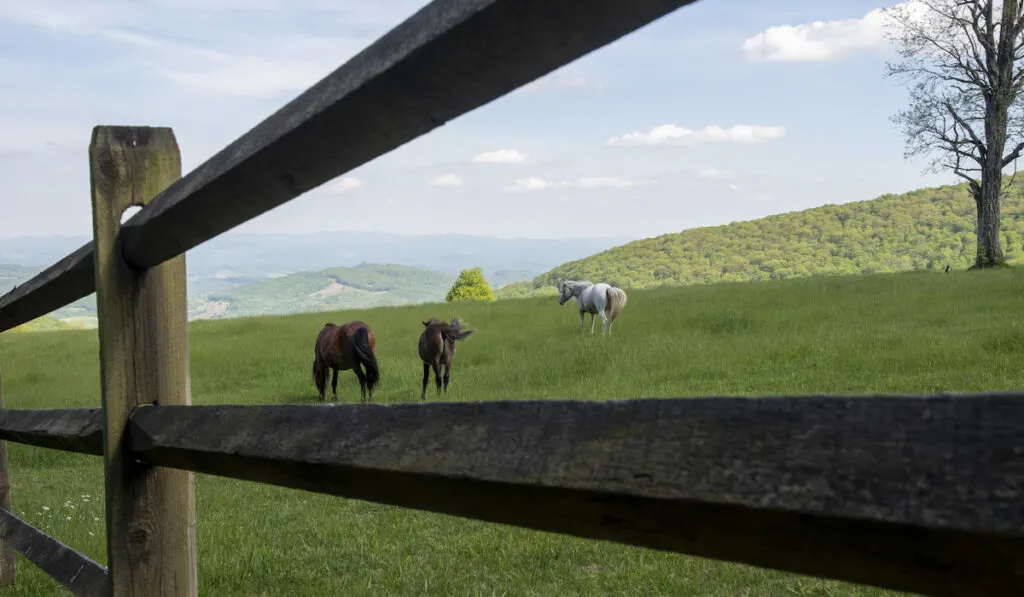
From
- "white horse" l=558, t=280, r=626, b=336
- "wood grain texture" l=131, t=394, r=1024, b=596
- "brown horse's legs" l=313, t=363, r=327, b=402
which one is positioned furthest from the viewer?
"white horse" l=558, t=280, r=626, b=336

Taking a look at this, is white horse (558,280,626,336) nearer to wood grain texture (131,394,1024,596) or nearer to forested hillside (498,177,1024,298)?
wood grain texture (131,394,1024,596)

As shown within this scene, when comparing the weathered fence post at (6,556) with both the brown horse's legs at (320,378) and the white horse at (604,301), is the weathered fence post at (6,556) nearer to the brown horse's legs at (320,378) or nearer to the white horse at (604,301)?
the brown horse's legs at (320,378)

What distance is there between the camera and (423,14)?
44.5 inches

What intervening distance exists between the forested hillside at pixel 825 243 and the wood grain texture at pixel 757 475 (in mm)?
53527

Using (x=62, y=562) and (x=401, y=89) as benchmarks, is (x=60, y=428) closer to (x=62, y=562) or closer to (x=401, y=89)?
(x=62, y=562)

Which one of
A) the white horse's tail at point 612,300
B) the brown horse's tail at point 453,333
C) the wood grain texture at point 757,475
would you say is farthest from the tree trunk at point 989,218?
the wood grain texture at point 757,475

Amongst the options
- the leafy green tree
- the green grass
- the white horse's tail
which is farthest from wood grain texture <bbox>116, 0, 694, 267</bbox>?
the leafy green tree

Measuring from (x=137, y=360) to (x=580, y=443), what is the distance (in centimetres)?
162

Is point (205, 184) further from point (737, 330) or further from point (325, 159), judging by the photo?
point (737, 330)

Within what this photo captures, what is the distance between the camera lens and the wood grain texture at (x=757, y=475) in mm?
752

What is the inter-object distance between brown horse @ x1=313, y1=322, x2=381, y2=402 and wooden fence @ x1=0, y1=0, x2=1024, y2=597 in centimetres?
1090

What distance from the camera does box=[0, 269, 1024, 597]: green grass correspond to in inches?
172

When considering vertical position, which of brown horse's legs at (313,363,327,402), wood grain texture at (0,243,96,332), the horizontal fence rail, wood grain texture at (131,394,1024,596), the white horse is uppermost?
the horizontal fence rail

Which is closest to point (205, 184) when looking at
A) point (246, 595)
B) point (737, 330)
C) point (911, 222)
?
point (246, 595)
